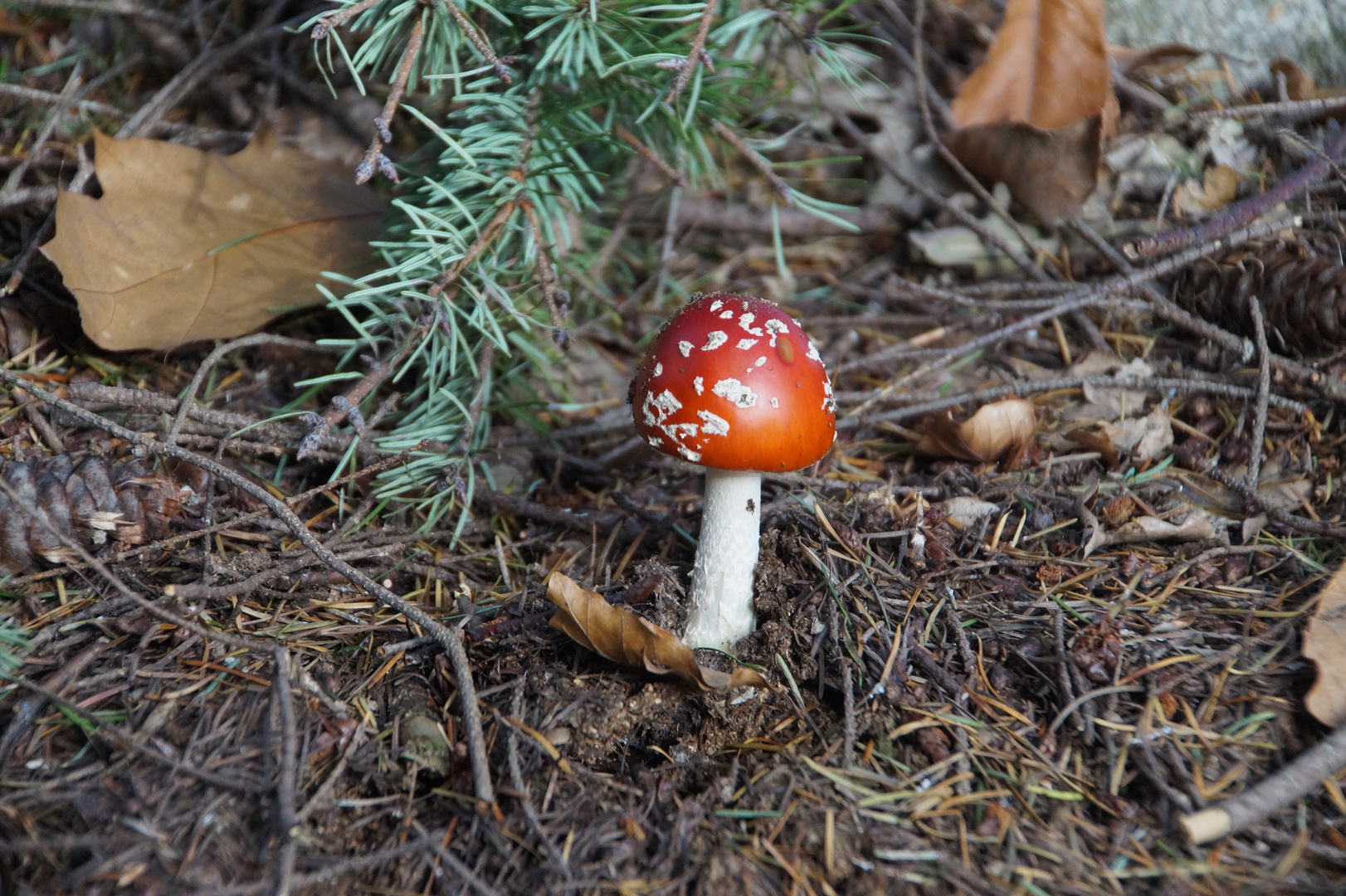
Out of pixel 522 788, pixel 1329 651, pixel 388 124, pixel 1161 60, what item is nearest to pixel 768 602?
pixel 522 788

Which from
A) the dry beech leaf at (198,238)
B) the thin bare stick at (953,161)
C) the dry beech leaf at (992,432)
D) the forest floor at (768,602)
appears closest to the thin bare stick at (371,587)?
the forest floor at (768,602)

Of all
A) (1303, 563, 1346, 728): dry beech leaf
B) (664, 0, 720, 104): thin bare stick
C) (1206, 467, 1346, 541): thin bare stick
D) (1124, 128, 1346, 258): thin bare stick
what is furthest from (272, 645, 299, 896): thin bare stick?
(1124, 128, 1346, 258): thin bare stick

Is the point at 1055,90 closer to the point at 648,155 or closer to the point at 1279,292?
the point at 1279,292

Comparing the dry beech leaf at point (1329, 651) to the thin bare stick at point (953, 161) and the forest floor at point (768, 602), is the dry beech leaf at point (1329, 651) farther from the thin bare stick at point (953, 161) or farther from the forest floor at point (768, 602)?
the thin bare stick at point (953, 161)

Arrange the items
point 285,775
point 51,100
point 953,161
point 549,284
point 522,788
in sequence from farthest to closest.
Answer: point 953,161 < point 51,100 < point 549,284 < point 522,788 < point 285,775

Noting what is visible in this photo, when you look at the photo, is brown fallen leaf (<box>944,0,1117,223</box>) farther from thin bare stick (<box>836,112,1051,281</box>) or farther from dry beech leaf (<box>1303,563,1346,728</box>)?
dry beech leaf (<box>1303,563,1346,728</box>)

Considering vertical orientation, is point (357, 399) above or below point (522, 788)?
above
